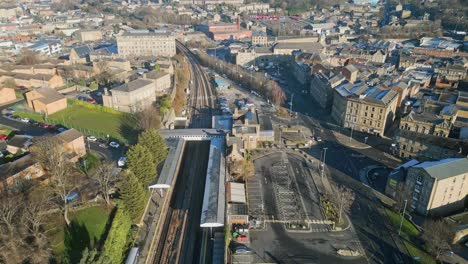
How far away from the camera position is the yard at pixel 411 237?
1384 inches

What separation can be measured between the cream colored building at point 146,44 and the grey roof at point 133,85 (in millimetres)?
48672

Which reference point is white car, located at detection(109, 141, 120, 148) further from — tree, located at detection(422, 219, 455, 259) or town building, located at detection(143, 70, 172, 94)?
tree, located at detection(422, 219, 455, 259)

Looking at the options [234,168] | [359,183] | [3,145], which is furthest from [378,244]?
[3,145]

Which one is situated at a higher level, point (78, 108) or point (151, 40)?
point (151, 40)

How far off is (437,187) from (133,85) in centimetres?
5423

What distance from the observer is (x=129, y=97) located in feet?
217

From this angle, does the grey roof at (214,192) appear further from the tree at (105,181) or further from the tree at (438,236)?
the tree at (438,236)

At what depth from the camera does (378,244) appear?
36.8 m

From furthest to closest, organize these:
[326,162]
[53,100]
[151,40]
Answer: [151,40], [53,100], [326,162]

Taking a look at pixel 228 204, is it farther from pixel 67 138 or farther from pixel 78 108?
pixel 78 108

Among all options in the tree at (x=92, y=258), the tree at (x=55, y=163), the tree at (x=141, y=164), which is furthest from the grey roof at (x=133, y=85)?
the tree at (x=92, y=258)

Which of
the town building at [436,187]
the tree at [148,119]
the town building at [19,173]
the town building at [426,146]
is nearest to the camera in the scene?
the town building at [19,173]

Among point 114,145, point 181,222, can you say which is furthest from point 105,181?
point 114,145

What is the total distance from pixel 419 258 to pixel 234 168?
23.9 m
